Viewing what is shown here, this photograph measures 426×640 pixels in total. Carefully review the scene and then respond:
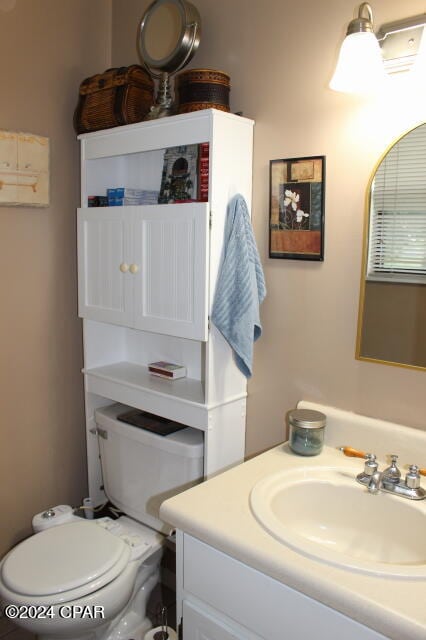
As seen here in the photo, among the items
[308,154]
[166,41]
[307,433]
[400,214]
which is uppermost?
[166,41]

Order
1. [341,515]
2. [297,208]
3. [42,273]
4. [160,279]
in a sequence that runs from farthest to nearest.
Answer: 1. [42,273]
2. [160,279]
3. [297,208]
4. [341,515]

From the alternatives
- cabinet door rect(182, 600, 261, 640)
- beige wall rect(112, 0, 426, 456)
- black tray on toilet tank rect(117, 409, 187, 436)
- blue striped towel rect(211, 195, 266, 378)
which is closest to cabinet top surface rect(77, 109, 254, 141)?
beige wall rect(112, 0, 426, 456)

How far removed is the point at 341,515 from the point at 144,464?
2.48 ft

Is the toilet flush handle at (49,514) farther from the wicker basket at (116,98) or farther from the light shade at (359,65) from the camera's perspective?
the light shade at (359,65)

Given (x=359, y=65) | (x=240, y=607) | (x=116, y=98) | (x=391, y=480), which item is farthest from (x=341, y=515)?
(x=116, y=98)

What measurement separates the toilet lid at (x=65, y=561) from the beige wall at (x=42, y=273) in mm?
396

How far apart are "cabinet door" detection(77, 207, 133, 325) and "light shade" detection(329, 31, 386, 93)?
0.79m

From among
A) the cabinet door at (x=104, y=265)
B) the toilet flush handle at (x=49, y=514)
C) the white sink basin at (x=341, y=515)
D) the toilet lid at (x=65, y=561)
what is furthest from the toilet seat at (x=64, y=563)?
the cabinet door at (x=104, y=265)

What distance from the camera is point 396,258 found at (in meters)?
1.42

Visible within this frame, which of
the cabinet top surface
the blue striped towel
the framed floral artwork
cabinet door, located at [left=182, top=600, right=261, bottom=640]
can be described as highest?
the cabinet top surface

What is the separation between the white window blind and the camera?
136 cm

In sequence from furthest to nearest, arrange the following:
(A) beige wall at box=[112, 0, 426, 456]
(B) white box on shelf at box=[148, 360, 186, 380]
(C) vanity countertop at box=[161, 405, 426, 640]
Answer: (B) white box on shelf at box=[148, 360, 186, 380], (A) beige wall at box=[112, 0, 426, 456], (C) vanity countertop at box=[161, 405, 426, 640]

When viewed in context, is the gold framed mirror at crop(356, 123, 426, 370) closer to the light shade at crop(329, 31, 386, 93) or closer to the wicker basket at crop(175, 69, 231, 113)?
the light shade at crop(329, 31, 386, 93)

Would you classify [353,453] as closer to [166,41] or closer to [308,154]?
[308,154]
